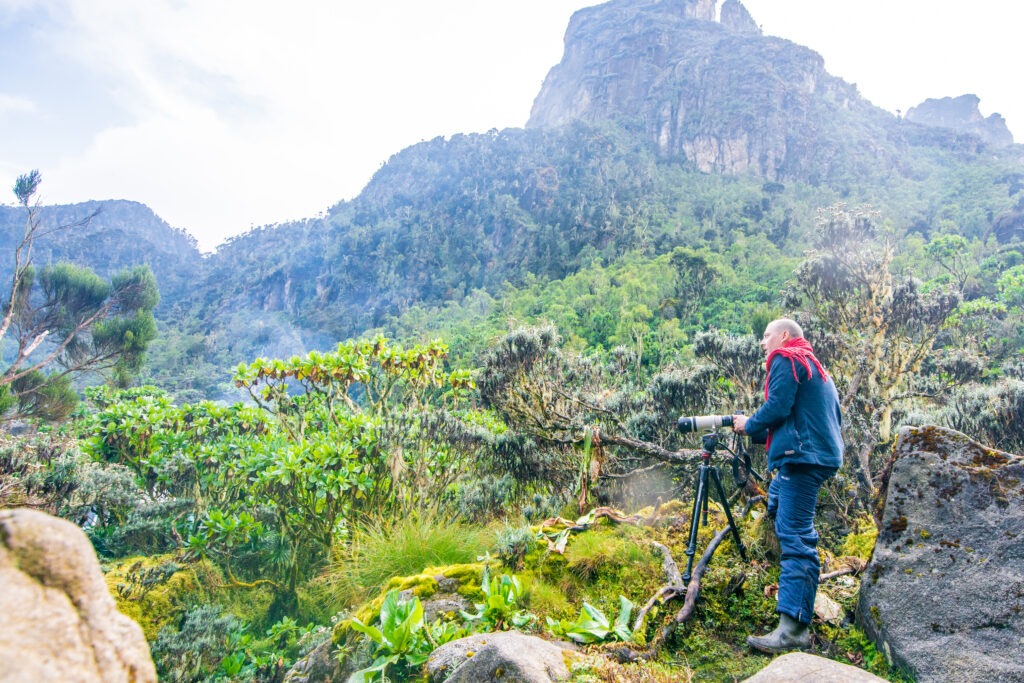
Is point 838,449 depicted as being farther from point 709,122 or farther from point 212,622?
point 709,122

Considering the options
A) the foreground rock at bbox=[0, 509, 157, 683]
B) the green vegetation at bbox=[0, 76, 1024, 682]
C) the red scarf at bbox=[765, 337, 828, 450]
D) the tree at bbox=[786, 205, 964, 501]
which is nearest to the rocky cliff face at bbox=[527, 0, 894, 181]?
the tree at bbox=[786, 205, 964, 501]

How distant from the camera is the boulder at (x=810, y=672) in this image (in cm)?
171

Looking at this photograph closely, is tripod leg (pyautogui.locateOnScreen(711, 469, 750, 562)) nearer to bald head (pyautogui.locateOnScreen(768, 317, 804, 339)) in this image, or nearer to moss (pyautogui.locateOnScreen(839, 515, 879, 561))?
moss (pyautogui.locateOnScreen(839, 515, 879, 561))

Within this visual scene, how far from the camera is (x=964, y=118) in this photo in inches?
4589

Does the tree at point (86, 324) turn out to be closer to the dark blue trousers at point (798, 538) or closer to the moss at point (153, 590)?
the moss at point (153, 590)

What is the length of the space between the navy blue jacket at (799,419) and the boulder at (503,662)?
4.81 ft

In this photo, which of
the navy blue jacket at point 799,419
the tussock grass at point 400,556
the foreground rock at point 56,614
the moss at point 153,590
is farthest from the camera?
the moss at point 153,590

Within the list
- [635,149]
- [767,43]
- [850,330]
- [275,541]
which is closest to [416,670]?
[275,541]

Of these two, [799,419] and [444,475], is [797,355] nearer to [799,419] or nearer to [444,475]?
[799,419]

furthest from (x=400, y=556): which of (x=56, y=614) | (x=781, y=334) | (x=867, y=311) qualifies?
(x=867, y=311)

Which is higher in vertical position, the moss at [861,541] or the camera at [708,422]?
the camera at [708,422]

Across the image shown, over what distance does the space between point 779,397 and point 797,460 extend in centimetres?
32

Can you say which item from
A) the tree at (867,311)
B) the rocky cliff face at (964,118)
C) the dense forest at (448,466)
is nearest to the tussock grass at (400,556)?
the dense forest at (448,466)

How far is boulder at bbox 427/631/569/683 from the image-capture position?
6.42 ft
